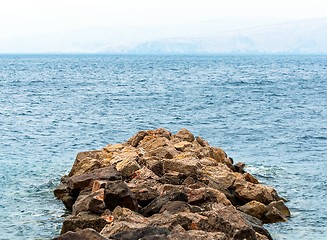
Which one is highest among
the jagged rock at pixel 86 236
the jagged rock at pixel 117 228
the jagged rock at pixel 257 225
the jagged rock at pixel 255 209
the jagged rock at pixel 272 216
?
the jagged rock at pixel 86 236

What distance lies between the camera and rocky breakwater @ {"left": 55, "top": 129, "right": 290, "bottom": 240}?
16.2 meters

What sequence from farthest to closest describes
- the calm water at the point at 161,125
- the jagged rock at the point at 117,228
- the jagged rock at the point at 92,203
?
the calm water at the point at 161,125 → the jagged rock at the point at 92,203 → the jagged rock at the point at 117,228

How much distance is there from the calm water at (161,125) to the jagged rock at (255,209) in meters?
0.61

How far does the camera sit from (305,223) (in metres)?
23.0

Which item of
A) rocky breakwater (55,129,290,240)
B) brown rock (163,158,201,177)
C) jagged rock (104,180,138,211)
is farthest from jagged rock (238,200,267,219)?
jagged rock (104,180,138,211)

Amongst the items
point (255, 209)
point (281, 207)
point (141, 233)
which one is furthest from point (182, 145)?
point (141, 233)

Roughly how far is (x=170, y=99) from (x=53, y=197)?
44.8m

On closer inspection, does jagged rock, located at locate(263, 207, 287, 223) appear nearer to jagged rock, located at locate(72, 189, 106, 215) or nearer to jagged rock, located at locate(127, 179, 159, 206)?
jagged rock, located at locate(127, 179, 159, 206)

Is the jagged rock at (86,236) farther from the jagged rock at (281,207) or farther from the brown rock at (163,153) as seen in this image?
the brown rock at (163,153)

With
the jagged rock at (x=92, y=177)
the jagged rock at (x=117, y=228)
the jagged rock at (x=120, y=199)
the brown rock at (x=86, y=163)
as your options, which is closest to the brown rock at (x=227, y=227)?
the jagged rock at (x=117, y=228)

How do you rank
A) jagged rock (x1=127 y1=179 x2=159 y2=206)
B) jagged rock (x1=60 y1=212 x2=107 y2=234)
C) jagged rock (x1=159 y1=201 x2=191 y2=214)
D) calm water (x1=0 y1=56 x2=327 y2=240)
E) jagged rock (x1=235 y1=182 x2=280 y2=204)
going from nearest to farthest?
jagged rock (x1=60 y1=212 x2=107 y2=234) → jagged rock (x1=159 y1=201 x2=191 y2=214) → jagged rock (x1=127 y1=179 x2=159 y2=206) → jagged rock (x1=235 y1=182 x2=280 y2=204) → calm water (x1=0 y1=56 x2=327 y2=240)

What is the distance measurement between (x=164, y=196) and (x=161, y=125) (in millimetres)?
28631

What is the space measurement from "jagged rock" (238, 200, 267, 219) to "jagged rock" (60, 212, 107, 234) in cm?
595

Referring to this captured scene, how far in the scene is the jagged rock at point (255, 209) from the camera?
22609 millimetres
